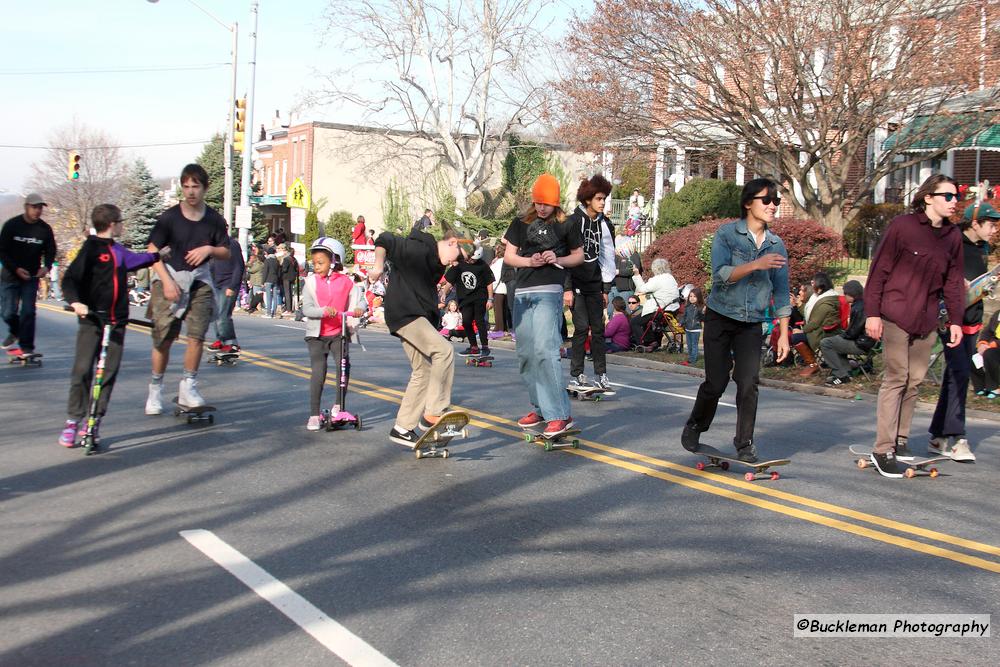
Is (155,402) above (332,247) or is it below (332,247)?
below

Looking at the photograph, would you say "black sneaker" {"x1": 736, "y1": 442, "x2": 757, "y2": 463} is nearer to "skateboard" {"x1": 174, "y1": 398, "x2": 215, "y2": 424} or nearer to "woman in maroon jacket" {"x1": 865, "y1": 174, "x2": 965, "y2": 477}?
"woman in maroon jacket" {"x1": 865, "y1": 174, "x2": 965, "y2": 477}

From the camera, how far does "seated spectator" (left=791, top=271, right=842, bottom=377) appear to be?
1416 cm

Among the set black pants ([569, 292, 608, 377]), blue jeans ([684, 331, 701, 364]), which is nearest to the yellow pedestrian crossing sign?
blue jeans ([684, 331, 701, 364])

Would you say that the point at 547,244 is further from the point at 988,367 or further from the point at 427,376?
the point at 988,367

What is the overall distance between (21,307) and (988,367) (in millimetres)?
12054

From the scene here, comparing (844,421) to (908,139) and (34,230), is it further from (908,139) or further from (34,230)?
(908,139)

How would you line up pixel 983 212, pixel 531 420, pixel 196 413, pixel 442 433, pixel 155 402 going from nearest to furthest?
pixel 442 433 → pixel 983 212 → pixel 531 420 → pixel 196 413 → pixel 155 402

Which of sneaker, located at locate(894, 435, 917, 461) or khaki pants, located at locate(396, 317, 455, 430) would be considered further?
khaki pants, located at locate(396, 317, 455, 430)

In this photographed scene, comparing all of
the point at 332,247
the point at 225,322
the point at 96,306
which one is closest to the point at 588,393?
the point at 332,247

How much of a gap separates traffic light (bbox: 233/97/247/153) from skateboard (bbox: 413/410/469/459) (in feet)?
88.9

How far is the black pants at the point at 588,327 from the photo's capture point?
11.2 m

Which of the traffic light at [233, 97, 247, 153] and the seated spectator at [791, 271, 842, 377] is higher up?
the traffic light at [233, 97, 247, 153]

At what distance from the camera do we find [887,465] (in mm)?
7641

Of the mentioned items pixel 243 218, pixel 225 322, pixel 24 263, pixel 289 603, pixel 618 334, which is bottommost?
pixel 289 603
